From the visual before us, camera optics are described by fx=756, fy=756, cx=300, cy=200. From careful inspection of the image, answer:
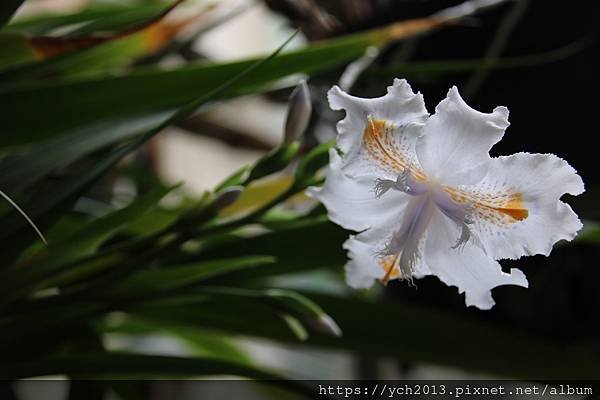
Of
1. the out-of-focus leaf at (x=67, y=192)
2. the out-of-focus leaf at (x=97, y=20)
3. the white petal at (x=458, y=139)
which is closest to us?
the white petal at (x=458, y=139)

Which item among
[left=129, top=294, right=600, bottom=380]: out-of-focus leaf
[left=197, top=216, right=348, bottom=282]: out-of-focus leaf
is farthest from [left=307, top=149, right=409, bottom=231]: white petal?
[left=129, top=294, right=600, bottom=380]: out-of-focus leaf

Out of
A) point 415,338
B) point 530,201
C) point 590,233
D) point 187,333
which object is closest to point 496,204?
point 530,201

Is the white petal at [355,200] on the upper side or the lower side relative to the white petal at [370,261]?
upper

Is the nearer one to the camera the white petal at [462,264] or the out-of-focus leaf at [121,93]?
the white petal at [462,264]

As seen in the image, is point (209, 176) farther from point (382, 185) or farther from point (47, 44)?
point (382, 185)

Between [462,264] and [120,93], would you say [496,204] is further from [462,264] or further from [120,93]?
[120,93]

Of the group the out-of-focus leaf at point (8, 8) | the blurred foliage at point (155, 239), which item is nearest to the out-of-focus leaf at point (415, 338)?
the blurred foliage at point (155, 239)

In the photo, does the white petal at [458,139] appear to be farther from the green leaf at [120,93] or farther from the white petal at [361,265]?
the green leaf at [120,93]

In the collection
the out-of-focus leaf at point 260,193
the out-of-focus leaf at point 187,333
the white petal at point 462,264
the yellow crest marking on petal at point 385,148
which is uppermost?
the out-of-focus leaf at point 260,193
